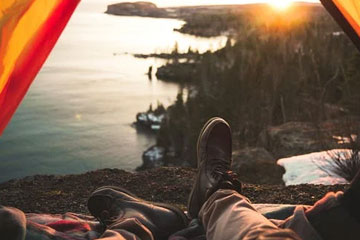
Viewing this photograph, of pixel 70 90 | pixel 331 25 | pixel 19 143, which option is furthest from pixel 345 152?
pixel 70 90

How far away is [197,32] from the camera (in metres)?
49.0

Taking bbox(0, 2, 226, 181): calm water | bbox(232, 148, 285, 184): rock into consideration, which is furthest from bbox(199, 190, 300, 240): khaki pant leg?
bbox(0, 2, 226, 181): calm water

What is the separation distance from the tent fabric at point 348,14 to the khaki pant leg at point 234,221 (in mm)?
754

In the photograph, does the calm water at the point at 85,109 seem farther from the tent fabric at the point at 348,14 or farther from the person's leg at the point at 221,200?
the tent fabric at the point at 348,14

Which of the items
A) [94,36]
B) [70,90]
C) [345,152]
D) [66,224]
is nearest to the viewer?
[66,224]

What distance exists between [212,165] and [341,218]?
721mm

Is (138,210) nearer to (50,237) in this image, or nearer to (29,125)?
(50,237)

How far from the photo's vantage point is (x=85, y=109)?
24484 mm

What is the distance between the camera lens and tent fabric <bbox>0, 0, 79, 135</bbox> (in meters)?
1.51

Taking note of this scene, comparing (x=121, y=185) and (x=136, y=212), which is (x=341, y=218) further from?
(x=121, y=185)

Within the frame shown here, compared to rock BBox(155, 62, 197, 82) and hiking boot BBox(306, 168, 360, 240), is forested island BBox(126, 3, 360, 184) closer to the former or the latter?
hiking boot BBox(306, 168, 360, 240)

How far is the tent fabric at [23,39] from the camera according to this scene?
4.94 feet

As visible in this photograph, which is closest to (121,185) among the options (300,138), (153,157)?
(300,138)

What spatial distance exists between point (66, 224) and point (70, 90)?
90.4 feet
